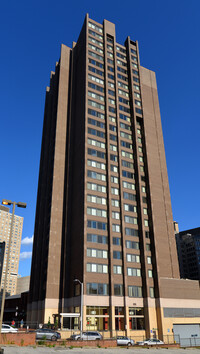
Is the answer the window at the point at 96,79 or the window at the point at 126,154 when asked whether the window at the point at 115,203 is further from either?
the window at the point at 96,79

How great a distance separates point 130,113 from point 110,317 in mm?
52707

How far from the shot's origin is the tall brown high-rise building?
59562 millimetres

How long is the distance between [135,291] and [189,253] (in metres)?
124

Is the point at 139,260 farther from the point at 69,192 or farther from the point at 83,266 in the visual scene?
the point at 69,192

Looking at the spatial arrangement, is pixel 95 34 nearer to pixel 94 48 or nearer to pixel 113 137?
pixel 94 48

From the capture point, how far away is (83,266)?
188 ft

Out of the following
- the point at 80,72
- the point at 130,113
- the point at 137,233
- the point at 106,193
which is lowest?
the point at 137,233

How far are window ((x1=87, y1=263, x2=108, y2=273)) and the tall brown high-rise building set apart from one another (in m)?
0.20

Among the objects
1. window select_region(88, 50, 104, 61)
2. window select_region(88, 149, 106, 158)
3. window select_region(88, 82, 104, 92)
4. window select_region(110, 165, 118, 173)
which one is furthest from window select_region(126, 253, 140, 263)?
window select_region(88, 50, 104, 61)

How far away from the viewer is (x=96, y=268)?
193 feet

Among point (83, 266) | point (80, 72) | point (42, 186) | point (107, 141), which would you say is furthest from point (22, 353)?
point (80, 72)

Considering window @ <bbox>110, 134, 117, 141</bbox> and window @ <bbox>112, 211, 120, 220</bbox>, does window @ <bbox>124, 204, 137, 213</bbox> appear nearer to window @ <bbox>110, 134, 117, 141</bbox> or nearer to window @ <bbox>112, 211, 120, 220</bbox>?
window @ <bbox>112, 211, 120, 220</bbox>

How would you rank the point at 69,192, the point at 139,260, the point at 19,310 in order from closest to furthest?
the point at 139,260 → the point at 69,192 → the point at 19,310

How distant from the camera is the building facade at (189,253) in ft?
549
